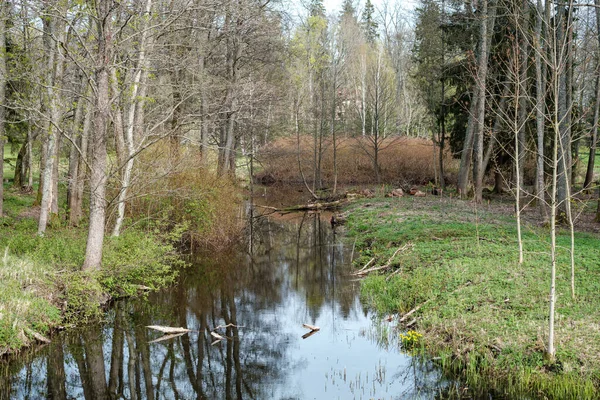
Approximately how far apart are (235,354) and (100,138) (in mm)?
4763

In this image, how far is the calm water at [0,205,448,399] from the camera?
23.6 ft

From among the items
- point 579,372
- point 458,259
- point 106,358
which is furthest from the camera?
point 458,259

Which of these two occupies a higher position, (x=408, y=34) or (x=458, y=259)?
(x=408, y=34)

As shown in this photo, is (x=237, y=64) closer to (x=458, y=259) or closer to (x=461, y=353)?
(x=458, y=259)

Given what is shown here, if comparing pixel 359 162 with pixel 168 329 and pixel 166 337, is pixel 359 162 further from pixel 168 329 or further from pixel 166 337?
pixel 166 337

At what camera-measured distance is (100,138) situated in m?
10.1

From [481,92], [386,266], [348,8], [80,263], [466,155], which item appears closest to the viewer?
[80,263]

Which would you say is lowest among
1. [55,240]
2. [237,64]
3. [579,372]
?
[579,372]

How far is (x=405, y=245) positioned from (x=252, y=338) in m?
5.51

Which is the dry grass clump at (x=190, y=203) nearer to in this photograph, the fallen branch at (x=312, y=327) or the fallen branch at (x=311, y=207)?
the fallen branch at (x=312, y=327)

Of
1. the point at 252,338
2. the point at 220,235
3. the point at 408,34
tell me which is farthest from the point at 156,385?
the point at 408,34

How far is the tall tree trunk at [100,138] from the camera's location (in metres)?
9.82

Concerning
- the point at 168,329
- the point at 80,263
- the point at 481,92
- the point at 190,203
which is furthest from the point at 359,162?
the point at 168,329

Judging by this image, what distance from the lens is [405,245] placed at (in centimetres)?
1331
